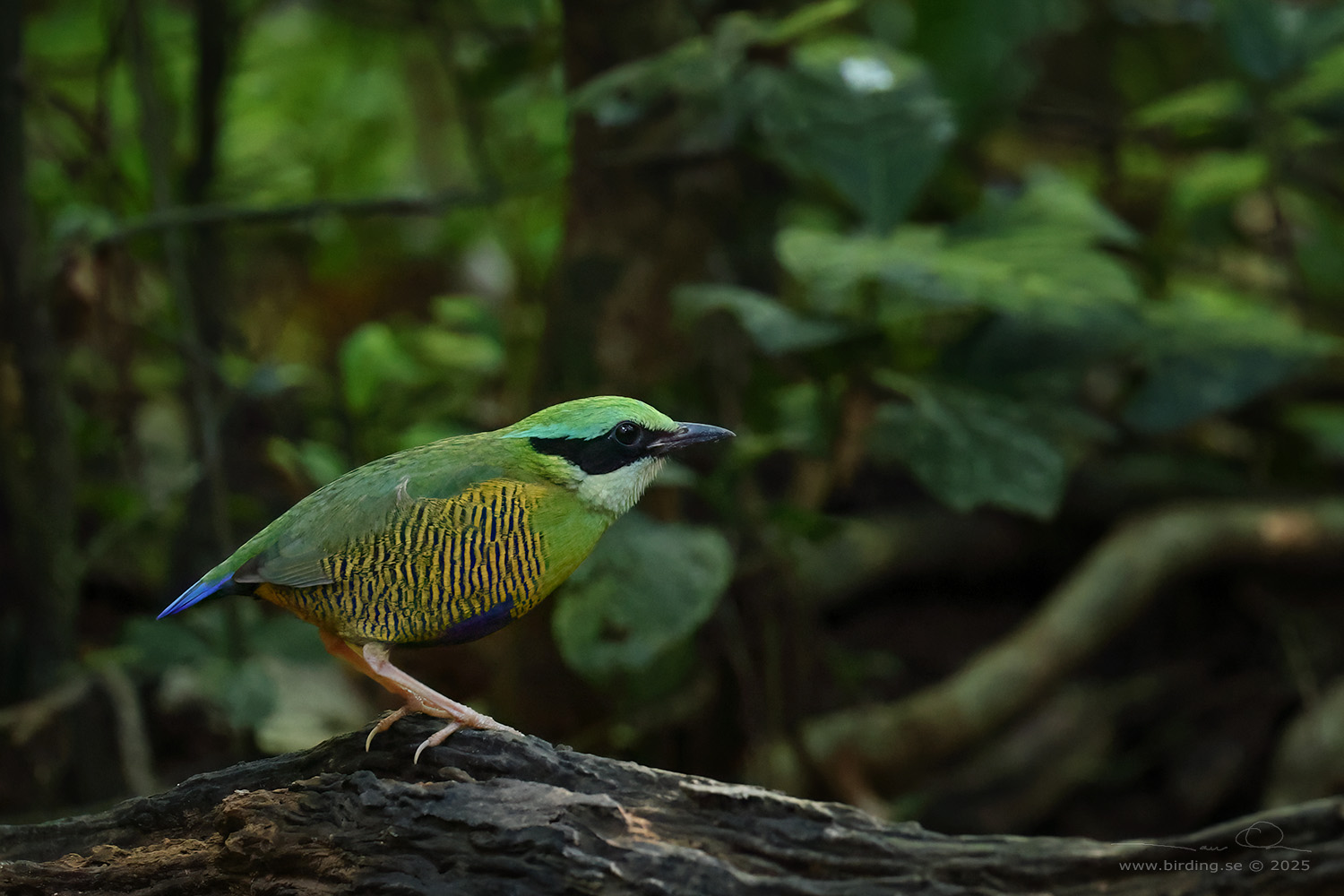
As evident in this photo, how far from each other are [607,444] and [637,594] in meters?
0.99

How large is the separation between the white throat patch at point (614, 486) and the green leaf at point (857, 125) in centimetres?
192

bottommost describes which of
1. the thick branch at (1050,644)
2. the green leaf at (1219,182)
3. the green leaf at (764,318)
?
the thick branch at (1050,644)

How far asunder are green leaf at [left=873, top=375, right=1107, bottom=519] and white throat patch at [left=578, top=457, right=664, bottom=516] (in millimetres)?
1502

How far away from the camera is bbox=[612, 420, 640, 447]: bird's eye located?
171 cm

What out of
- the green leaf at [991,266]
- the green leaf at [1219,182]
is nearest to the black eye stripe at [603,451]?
the green leaf at [991,266]

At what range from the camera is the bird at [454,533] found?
5.45 ft

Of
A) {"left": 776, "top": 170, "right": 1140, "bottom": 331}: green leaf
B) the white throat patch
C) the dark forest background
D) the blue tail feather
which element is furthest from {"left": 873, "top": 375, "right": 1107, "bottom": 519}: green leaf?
the blue tail feather

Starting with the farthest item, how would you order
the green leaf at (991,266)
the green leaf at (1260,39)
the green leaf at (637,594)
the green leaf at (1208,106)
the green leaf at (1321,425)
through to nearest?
the green leaf at (1321,425) < the green leaf at (1208,106) < the green leaf at (1260,39) < the green leaf at (991,266) < the green leaf at (637,594)

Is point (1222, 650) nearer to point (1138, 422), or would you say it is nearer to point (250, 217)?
point (1138, 422)

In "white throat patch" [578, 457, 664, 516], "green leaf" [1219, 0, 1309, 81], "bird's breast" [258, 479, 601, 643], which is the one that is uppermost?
"green leaf" [1219, 0, 1309, 81]

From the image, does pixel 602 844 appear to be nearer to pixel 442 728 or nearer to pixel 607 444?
pixel 442 728

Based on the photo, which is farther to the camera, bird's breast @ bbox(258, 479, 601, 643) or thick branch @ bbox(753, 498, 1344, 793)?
thick branch @ bbox(753, 498, 1344, 793)
